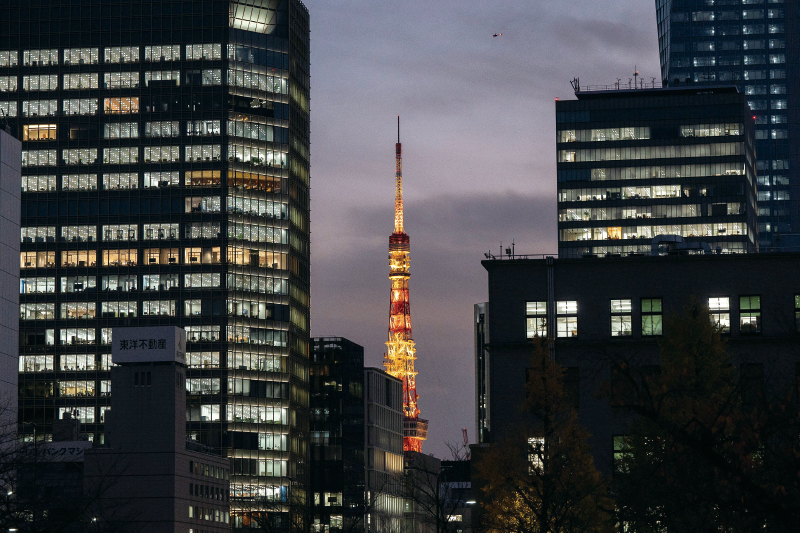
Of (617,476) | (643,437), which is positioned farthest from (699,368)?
(617,476)

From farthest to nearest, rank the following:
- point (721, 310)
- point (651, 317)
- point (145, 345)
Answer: point (145, 345) → point (651, 317) → point (721, 310)

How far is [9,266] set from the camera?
547 feet

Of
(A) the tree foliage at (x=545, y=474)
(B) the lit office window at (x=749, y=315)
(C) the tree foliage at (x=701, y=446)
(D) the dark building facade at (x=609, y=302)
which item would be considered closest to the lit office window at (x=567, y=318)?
(D) the dark building facade at (x=609, y=302)

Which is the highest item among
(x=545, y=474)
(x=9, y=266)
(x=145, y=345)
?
(x=9, y=266)

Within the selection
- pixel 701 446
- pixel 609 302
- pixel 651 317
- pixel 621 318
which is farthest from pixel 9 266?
pixel 701 446

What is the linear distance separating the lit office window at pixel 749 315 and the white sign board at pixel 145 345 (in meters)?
113

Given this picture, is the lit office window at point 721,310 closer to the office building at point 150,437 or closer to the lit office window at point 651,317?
the lit office window at point 651,317

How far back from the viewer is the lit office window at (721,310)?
95188mm

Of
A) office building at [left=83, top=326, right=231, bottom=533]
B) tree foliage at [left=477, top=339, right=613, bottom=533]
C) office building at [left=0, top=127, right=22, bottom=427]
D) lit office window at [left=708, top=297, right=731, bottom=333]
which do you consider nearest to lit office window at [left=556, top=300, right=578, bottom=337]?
lit office window at [left=708, top=297, right=731, bottom=333]

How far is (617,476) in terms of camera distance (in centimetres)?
7725

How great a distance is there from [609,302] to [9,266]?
95112 millimetres

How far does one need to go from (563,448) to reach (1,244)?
109313mm

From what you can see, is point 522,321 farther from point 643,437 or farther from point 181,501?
point 181,501

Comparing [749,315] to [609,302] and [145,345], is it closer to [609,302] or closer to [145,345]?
[609,302]
